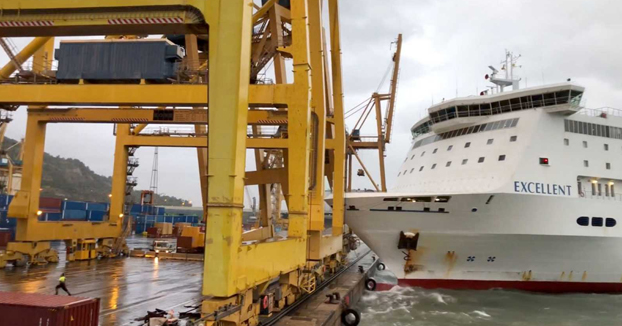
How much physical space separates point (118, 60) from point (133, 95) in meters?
2.67

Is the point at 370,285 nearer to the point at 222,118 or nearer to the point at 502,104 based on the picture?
the point at 502,104

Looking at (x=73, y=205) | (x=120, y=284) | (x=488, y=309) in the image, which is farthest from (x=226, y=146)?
(x=73, y=205)

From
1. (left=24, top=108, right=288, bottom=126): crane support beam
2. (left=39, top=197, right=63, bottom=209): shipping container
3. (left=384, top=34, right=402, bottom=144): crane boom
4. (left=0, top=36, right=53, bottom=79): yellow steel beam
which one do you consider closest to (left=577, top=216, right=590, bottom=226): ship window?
(left=24, top=108, right=288, bottom=126): crane support beam

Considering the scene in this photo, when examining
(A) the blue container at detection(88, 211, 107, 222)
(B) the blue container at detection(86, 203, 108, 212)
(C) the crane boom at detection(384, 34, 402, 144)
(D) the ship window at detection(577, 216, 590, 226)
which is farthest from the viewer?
(B) the blue container at detection(86, 203, 108, 212)

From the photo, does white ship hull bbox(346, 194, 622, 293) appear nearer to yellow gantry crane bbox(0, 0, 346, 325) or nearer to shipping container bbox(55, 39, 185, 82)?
yellow gantry crane bbox(0, 0, 346, 325)

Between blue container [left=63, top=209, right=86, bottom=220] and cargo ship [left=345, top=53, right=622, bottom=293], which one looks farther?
blue container [left=63, top=209, right=86, bottom=220]

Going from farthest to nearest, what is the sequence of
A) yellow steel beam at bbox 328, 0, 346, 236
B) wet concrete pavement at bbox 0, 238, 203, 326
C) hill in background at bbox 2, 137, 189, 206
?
hill in background at bbox 2, 137, 189, 206, yellow steel beam at bbox 328, 0, 346, 236, wet concrete pavement at bbox 0, 238, 203, 326

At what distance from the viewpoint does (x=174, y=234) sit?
1973 inches

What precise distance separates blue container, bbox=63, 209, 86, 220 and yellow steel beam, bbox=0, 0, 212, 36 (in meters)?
39.3

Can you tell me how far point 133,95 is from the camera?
13.2 meters

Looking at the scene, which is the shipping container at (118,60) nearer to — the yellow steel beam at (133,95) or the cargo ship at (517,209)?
the yellow steel beam at (133,95)

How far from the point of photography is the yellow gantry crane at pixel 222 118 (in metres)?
7.78

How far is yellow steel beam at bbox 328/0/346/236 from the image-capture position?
64.2 ft

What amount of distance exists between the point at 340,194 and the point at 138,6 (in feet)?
41.9
